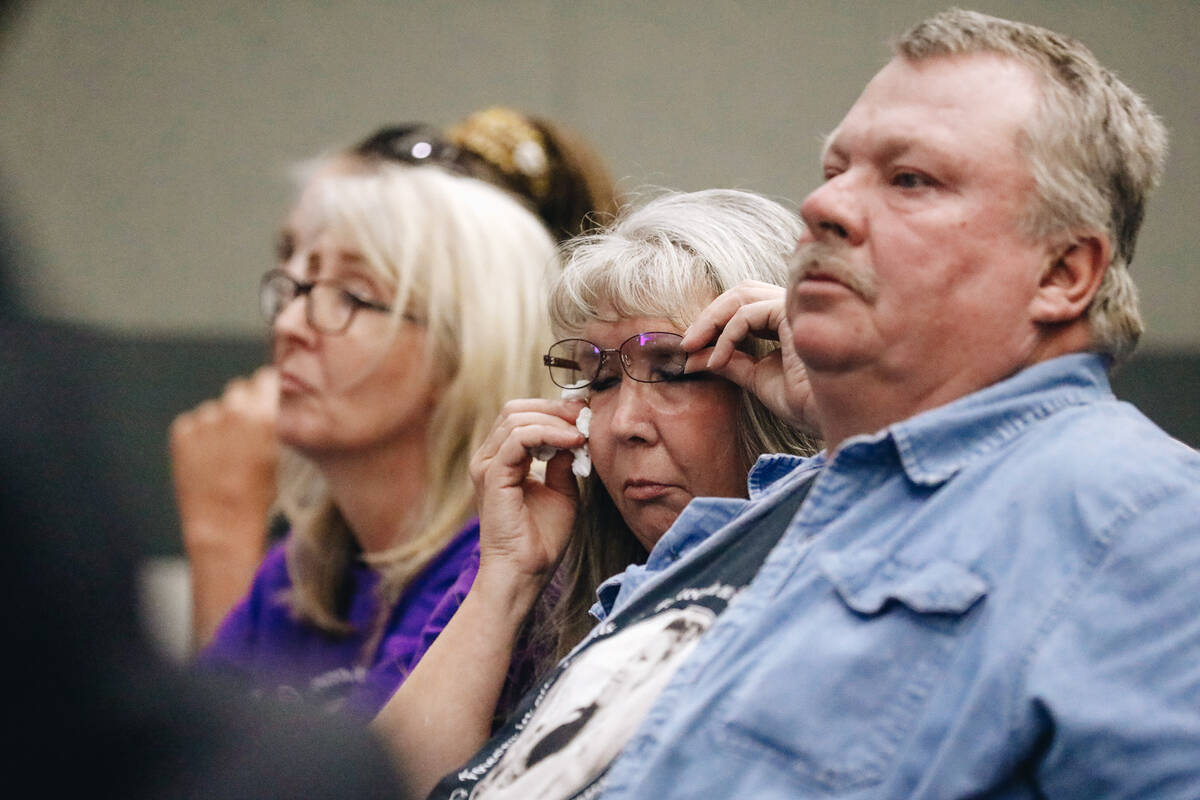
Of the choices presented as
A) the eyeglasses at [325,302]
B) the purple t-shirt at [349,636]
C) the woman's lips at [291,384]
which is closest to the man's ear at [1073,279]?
the purple t-shirt at [349,636]

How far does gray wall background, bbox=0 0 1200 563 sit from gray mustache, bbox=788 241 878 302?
8.46 feet

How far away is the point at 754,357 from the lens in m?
1.68

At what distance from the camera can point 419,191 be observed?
8.26 ft

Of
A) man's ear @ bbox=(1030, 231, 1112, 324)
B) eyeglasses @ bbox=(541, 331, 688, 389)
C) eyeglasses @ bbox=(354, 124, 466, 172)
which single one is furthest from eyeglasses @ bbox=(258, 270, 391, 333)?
man's ear @ bbox=(1030, 231, 1112, 324)

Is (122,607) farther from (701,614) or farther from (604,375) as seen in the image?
(604,375)

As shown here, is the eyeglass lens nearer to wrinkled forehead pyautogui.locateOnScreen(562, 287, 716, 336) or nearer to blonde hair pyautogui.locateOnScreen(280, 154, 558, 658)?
blonde hair pyautogui.locateOnScreen(280, 154, 558, 658)

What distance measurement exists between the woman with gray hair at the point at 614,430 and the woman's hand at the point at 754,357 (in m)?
0.02

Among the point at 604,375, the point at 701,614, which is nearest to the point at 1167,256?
the point at 604,375

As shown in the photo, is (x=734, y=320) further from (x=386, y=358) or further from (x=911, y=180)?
(x=386, y=358)

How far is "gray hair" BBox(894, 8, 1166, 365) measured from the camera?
1.27m

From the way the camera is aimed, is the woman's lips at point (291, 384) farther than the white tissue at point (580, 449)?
Yes

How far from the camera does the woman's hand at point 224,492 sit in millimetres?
2877

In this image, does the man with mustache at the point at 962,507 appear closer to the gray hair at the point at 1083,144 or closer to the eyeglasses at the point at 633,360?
the gray hair at the point at 1083,144

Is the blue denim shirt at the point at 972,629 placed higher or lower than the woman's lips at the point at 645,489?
higher
